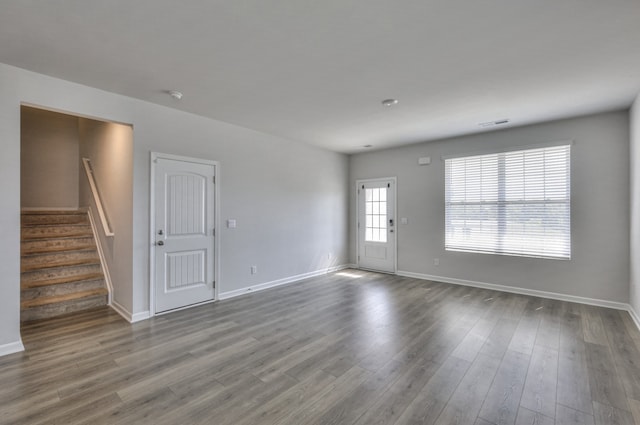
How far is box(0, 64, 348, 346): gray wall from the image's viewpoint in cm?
290

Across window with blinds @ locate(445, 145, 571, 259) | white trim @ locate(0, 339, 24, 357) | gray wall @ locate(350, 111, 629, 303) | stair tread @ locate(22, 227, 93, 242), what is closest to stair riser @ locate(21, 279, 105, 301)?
stair tread @ locate(22, 227, 93, 242)

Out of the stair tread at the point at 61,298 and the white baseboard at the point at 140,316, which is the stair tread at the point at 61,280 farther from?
the white baseboard at the point at 140,316

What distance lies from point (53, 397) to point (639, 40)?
5.34 metres

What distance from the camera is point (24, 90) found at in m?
2.96

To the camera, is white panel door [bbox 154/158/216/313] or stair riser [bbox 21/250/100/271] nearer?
white panel door [bbox 154/158/216/313]

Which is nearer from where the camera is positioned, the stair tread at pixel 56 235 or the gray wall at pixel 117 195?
the gray wall at pixel 117 195

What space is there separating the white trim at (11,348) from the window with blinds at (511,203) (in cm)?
612

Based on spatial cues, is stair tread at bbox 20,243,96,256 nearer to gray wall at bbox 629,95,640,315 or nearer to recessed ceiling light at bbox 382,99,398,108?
recessed ceiling light at bbox 382,99,398,108

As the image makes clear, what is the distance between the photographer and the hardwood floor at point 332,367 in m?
2.05

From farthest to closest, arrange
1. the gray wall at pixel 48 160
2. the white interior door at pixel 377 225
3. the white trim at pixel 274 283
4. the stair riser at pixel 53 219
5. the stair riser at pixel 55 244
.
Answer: the white interior door at pixel 377 225
the gray wall at pixel 48 160
the stair riser at pixel 53 219
the white trim at pixel 274 283
the stair riser at pixel 55 244

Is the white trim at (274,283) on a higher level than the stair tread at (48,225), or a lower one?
lower

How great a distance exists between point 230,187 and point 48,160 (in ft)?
13.4

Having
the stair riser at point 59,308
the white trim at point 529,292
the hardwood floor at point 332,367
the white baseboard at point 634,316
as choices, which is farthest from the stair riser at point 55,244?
the white baseboard at point 634,316

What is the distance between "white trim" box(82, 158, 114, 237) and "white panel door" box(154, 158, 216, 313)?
97 centimetres
